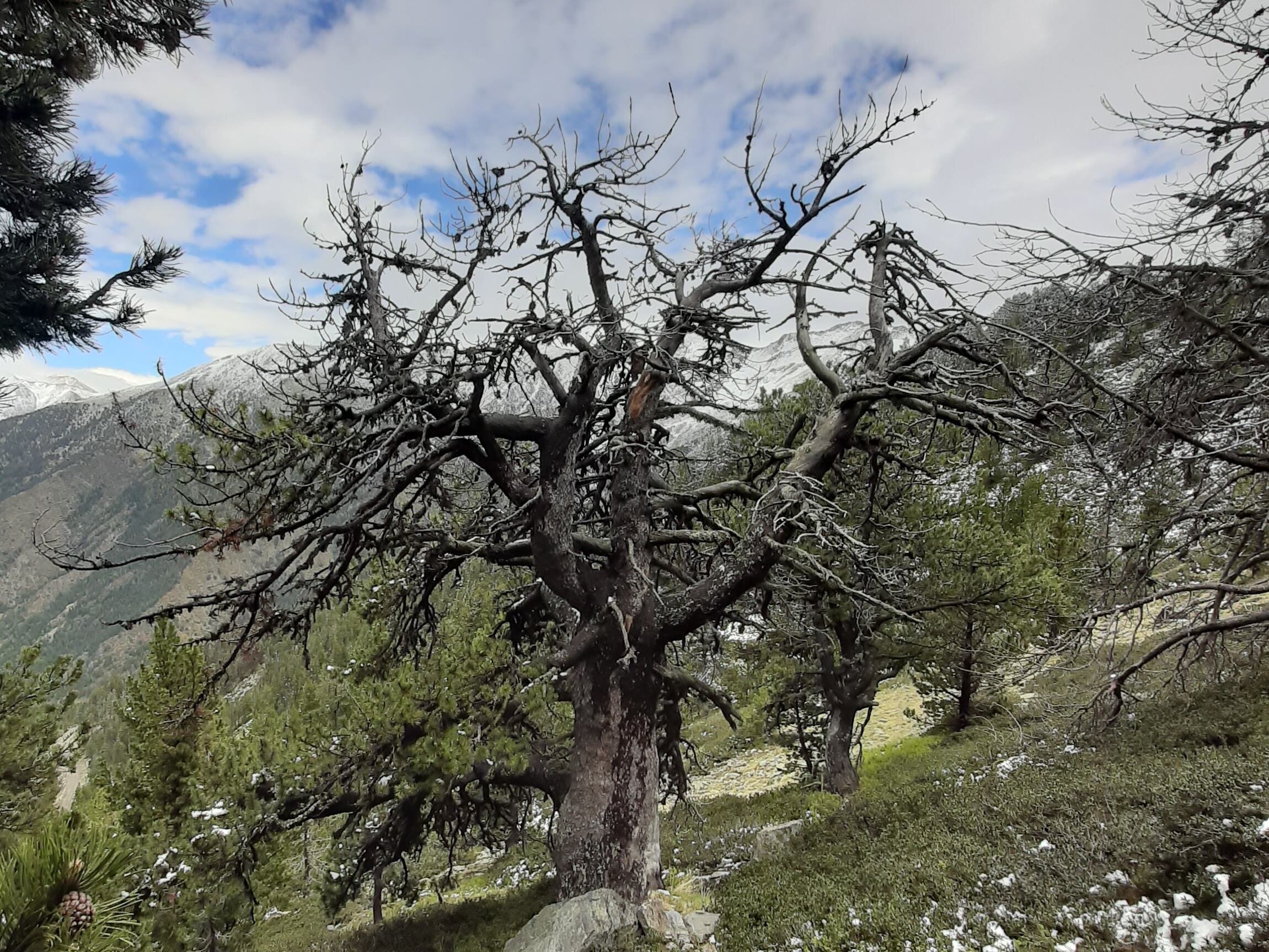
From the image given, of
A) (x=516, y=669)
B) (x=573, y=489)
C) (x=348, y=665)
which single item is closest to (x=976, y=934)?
(x=573, y=489)

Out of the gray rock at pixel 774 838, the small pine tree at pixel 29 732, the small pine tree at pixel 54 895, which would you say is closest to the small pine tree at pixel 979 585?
the gray rock at pixel 774 838

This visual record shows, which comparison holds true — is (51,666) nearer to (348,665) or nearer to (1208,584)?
(348,665)

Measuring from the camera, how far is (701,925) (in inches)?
216

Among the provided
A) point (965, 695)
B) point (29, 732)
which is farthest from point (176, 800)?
point (965, 695)

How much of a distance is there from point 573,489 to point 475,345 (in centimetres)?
149

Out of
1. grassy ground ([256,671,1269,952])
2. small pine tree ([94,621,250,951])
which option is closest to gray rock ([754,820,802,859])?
grassy ground ([256,671,1269,952])

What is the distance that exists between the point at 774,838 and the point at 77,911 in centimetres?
892

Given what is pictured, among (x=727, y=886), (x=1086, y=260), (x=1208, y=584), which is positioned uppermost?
(x=1086, y=260)

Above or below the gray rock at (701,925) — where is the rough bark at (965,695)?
below

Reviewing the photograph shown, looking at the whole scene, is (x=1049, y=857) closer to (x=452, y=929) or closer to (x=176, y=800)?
(x=452, y=929)

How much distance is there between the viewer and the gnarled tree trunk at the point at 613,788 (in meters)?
5.54

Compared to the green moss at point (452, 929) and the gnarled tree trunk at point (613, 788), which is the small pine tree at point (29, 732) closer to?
the green moss at point (452, 929)

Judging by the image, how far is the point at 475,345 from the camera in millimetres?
5008

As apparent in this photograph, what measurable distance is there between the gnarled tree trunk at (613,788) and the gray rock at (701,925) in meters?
0.43
